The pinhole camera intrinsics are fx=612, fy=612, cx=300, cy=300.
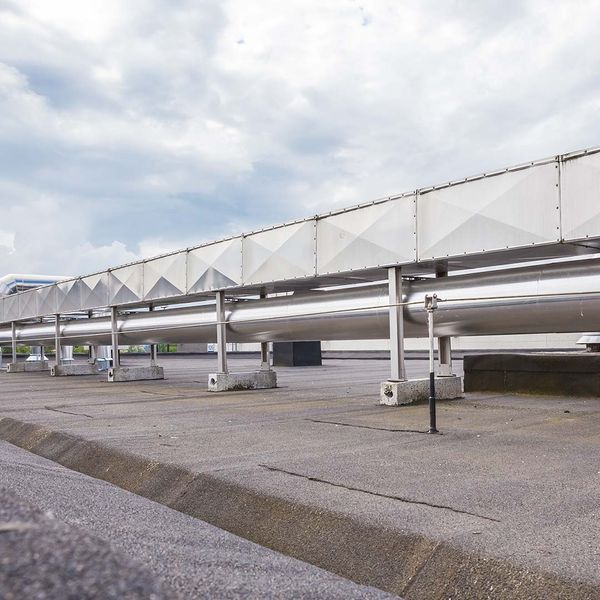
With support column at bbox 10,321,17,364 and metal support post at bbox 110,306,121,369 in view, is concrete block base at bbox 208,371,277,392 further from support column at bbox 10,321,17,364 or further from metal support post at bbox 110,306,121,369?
support column at bbox 10,321,17,364

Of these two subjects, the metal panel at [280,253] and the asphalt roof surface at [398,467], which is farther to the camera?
the metal panel at [280,253]

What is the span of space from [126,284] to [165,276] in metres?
1.79

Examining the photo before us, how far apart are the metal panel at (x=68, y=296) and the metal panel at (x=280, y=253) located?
7560 mm

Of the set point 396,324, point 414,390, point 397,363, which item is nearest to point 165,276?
point 396,324

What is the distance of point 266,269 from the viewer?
33.2 ft

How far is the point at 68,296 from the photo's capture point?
16859 millimetres

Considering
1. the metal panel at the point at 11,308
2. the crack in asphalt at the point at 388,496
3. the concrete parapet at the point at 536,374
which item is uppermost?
the metal panel at the point at 11,308

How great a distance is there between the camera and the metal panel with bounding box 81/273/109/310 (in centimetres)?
1495

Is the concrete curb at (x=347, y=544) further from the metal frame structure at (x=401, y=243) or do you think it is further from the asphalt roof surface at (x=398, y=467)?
the metal frame structure at (x=401, y=243)

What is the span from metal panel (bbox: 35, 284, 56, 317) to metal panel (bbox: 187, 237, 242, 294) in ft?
25.0

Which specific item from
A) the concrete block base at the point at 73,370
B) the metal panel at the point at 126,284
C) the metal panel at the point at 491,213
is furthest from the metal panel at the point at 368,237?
the concrete block base at the point at 73,370

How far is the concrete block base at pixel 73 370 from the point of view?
1811 cm

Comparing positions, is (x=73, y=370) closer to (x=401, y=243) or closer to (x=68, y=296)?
(x=68, y=296)

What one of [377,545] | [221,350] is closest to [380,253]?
[221,350]
